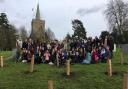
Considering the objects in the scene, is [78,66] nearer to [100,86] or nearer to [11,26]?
[100,86]

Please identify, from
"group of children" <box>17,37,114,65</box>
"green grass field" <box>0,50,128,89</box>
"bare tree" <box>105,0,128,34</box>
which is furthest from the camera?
"bare tree" <box>105,0,128,34</box>

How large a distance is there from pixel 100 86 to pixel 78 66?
605cm

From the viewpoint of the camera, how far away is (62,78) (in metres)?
27.2

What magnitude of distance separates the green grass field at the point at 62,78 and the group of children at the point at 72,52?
1.75m

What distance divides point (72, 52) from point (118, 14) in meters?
66.7

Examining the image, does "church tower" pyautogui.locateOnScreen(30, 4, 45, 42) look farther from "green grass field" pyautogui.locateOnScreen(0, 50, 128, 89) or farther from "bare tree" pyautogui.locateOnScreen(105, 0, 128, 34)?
"green grass field" pyautogui.locateOnScreen(0, 50, 128, 89)

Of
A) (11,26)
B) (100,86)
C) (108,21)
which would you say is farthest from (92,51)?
(11,26)

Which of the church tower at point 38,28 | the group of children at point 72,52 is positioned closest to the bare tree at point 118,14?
the church tower at point 38,28

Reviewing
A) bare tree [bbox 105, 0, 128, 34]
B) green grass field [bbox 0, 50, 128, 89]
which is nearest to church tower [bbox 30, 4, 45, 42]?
bare tree [bbox 105, 0, 128, 34]

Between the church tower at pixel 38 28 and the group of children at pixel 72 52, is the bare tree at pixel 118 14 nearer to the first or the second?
the church tower at pixel 38 28

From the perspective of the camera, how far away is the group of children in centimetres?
3303

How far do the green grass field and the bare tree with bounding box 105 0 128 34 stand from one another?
6680 cm

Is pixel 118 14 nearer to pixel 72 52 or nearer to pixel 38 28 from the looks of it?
pixel 38 28

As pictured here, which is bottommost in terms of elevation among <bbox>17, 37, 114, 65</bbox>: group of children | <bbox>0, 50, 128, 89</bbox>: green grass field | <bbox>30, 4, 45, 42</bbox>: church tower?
<bbox>0, 50, 128, 89</bbox>: green grass field
